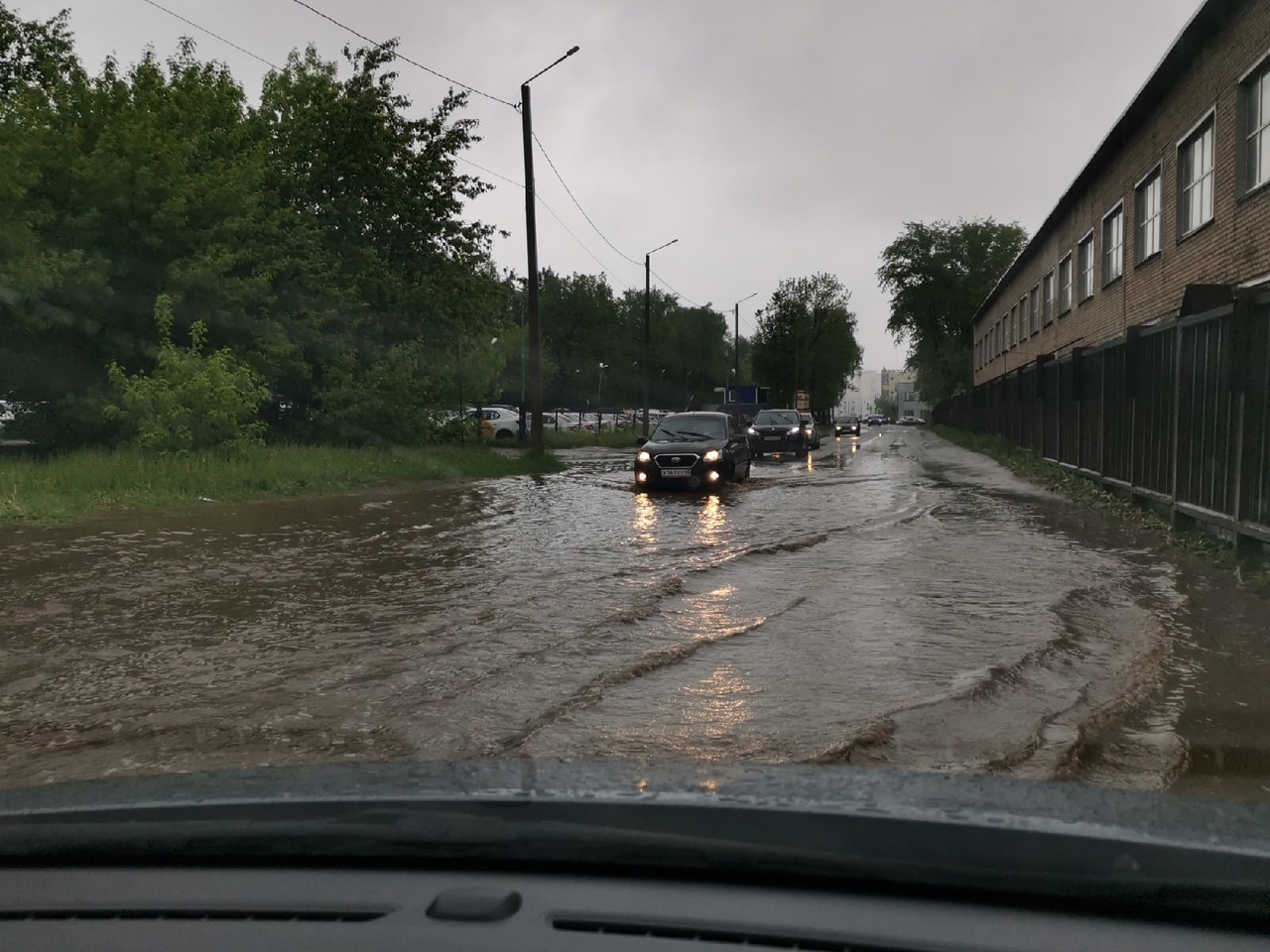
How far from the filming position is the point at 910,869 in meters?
1.98

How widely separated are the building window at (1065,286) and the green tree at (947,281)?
45.5 m

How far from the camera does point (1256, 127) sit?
14.7 metres

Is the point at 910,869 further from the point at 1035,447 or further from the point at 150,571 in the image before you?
the point at 1035,447

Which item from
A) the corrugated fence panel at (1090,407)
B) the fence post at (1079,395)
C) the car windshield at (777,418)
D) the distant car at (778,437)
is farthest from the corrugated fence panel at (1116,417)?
the car windshield at (777,418)

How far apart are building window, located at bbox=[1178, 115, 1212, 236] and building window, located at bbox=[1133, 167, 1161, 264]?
1.33 metres

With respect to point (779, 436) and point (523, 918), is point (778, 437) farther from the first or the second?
point (523, 918)

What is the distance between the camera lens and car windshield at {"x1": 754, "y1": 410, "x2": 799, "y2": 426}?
3691 cm

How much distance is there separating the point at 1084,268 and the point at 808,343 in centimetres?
7521

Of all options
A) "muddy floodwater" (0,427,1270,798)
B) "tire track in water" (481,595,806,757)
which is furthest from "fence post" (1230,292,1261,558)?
"tire track in water" (481,595,806,757)

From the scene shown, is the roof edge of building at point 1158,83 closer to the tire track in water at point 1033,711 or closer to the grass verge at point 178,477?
the tire track in water at point 1033,711

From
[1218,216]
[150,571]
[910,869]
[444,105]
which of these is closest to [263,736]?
[910,869]

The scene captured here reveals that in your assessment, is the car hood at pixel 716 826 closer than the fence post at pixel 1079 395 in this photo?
Yes

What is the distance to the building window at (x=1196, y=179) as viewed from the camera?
1662 centimetres

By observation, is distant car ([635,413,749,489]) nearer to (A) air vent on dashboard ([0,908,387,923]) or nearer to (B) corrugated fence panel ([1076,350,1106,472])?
(B) corrugated fence panel ([1076,350,1106,472])
